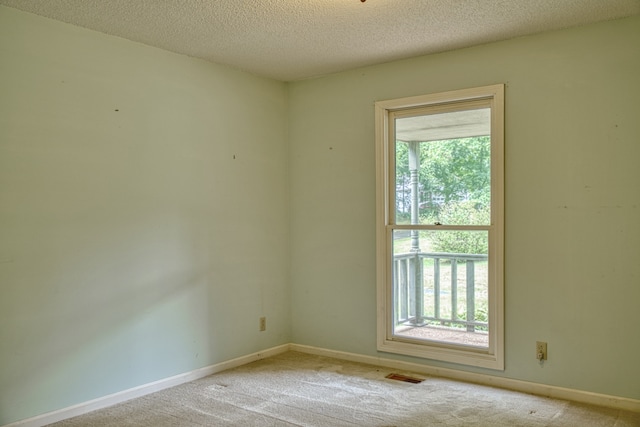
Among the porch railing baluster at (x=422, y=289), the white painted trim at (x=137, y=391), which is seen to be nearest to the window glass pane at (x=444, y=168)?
the porch railing baluster at (x=422, y=289)

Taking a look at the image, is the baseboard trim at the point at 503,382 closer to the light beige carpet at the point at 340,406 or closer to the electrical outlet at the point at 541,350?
the light beige carpet at the point at 340,406

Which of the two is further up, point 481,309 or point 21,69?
point 21,69

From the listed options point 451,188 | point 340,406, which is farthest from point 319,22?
point 340,406

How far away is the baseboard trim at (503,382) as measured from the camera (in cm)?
325

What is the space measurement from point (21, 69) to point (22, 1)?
1.21ft

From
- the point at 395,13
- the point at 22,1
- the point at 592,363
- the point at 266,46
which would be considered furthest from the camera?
the point at 266,46

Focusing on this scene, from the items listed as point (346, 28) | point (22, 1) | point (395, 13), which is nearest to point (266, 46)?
point (346, 28)

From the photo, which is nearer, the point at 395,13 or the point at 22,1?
the point at 22,1

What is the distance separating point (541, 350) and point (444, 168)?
1.44 meters

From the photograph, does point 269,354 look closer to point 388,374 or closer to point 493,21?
point 388,374

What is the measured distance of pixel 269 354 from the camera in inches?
178

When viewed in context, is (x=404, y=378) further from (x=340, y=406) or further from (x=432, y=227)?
(x=432, y=227)

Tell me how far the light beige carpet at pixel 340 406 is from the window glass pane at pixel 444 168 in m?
1.24

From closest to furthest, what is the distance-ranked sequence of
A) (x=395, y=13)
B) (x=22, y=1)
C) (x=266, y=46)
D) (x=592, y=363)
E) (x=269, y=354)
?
(x=22, y=1), (x=395, y=13), (x=592, y=363), (x=266, y=46), (x=269, y=354)
